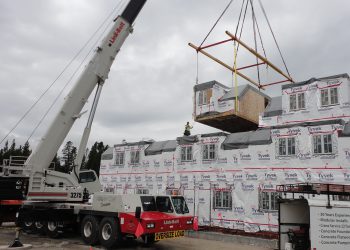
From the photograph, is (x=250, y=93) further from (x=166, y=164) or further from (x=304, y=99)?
(x=166, y=164)

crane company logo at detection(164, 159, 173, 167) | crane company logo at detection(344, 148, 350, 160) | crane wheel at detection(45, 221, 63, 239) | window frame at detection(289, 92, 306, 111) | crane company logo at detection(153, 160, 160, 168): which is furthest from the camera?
crane company logo at detection(153, 160, 160, 168)

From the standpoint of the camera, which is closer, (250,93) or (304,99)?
(304,99)

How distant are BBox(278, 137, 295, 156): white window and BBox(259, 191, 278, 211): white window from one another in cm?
260

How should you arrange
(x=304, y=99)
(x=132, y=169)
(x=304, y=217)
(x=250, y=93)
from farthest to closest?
(x=132, y=169) < (x=250, y=93) < (x=304, y=99) < (x=304, y=217)

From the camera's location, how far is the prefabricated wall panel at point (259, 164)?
1980 centimetres

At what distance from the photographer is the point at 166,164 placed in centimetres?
2758

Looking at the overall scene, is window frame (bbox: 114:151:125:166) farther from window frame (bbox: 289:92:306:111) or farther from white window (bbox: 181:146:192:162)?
window frame (bbox: 289:92:306:111)

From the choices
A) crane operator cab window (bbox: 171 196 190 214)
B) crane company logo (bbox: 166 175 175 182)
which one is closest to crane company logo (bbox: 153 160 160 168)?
crane company logo (bbox: 166 175 175 182)

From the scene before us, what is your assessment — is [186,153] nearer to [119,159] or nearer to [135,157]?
[135,157]

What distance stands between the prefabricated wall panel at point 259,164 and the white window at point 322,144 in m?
0.05

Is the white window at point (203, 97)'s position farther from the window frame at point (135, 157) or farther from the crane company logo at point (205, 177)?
the window frame at point (135, 157)

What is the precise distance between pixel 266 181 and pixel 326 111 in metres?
5.96

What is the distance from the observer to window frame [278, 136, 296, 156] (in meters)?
21.1

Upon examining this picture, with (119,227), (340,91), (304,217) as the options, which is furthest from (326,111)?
(119,227)
